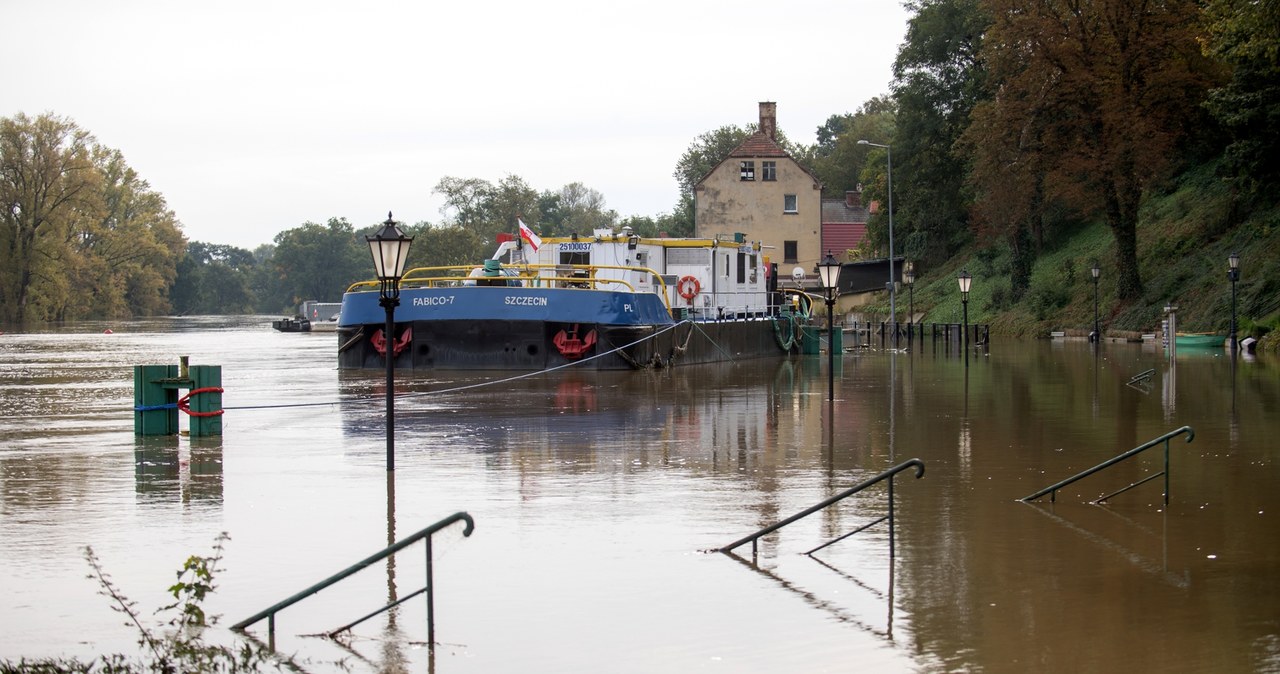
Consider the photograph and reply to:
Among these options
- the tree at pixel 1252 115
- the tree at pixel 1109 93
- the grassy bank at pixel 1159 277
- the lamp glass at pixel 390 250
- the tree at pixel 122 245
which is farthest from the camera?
the tree at pixel 122 245

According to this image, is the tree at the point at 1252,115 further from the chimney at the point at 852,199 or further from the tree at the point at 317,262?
the tree at the point at 317,262

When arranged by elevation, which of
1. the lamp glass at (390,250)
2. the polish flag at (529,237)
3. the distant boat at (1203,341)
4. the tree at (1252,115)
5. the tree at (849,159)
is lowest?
the distant boat at (1203,341)

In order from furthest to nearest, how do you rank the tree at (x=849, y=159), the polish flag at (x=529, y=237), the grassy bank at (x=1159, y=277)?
the tree at (x=849, y=159), the grassy bank at (x=1159, y=277), the polish flag at (x=529, y=237)

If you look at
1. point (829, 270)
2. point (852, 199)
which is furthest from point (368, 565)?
point (852, 199)

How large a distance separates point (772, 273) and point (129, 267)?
76975mm

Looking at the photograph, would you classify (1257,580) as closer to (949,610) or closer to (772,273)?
(949,610)

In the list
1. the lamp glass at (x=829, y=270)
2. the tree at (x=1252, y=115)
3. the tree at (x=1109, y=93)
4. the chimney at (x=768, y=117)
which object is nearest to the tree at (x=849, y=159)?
the chimney at (x=768, y=117)

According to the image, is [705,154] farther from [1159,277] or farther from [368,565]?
[368,565]

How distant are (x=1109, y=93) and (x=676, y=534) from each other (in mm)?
41848

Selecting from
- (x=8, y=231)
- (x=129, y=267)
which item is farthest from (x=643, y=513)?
(x=129, y=267)

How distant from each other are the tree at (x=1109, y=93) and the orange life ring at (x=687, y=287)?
1891 centimetres

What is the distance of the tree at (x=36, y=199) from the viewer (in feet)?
282

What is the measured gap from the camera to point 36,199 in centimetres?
8712

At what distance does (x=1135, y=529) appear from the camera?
9.91m
